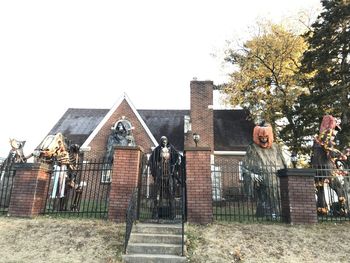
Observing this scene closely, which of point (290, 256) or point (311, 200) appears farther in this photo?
point (311, 200)

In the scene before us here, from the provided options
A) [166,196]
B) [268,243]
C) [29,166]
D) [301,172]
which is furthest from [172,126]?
[268,243]

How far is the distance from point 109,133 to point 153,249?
A: 15.6m

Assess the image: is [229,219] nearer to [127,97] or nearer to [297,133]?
[297,133]

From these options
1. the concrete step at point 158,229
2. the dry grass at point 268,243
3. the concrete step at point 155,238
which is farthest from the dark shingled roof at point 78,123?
the dry grass at point 268,243

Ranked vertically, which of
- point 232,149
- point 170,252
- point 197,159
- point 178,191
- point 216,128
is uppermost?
point 216,128

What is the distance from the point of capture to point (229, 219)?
977cm

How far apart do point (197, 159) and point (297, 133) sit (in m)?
12.9

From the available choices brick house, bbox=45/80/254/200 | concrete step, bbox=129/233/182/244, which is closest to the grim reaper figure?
concrete step, bbox=129/233/182/244

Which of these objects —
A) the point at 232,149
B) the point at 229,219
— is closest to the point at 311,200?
the point at 229,219

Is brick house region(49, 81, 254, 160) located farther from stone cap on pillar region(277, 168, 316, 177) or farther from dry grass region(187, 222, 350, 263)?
dry grass region(187, 222, 350, 263)

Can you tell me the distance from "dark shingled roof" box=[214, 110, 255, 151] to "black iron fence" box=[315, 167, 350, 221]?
12492 millimetres

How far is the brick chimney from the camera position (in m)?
22.9

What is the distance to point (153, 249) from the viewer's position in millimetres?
7555

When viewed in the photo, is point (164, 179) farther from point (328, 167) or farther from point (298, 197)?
point (328, 167)
